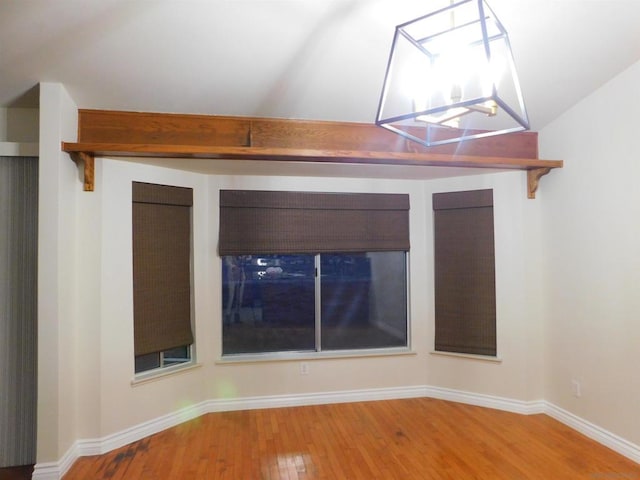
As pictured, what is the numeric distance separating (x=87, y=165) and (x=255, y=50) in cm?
149

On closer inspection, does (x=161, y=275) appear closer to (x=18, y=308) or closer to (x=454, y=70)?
(x=18, y=308)

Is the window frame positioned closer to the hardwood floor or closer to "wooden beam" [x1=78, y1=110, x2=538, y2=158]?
the hardwood floor

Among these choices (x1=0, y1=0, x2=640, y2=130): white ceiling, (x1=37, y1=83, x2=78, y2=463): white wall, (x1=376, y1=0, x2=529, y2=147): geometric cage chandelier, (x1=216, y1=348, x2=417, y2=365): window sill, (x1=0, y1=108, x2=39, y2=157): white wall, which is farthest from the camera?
(x1=216, y1=348, x2=417, y2=365): window sill

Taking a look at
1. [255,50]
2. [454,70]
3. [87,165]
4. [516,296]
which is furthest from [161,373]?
[516,296]

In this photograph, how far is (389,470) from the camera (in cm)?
255

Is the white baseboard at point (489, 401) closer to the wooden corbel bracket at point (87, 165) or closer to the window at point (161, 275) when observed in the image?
the window at point (161, 275)

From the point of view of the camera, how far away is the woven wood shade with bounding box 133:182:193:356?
305cm

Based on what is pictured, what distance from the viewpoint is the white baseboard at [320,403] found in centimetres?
265

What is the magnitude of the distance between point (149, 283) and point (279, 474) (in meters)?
1.78

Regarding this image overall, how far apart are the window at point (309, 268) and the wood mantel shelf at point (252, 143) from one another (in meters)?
0.68

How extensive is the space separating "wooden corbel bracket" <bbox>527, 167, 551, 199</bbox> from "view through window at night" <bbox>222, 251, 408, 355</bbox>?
1.33 metres

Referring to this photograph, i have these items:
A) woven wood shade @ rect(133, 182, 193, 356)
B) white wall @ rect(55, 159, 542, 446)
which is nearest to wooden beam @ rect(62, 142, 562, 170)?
white wall @ rect(55, 159, 542, 446)

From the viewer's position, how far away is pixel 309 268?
12.5 feet

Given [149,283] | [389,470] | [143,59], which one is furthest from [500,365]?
[143,59]
